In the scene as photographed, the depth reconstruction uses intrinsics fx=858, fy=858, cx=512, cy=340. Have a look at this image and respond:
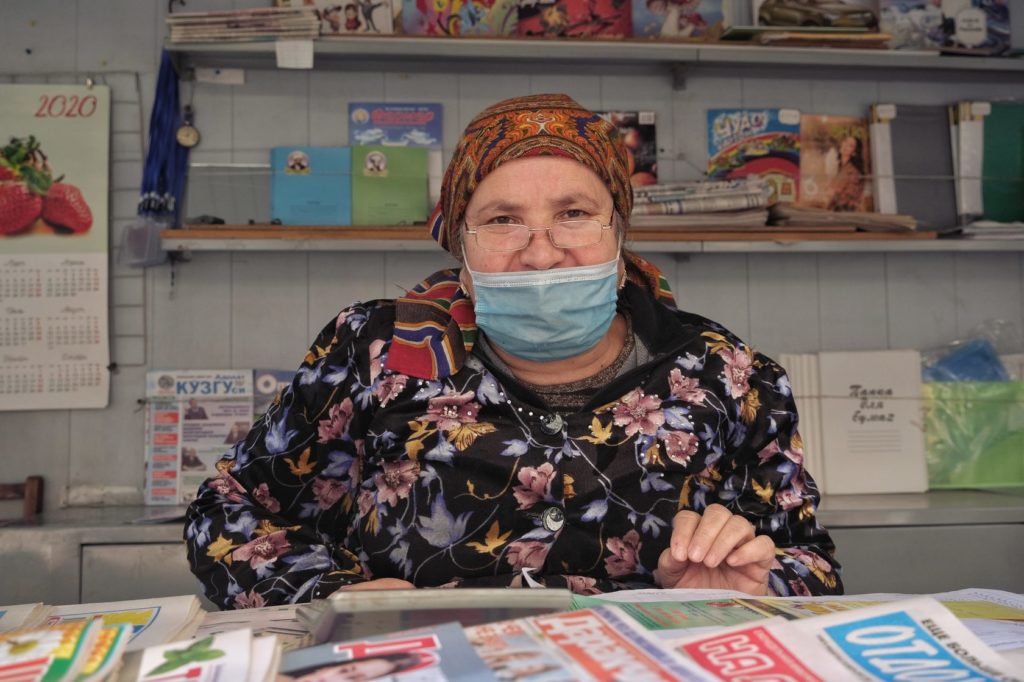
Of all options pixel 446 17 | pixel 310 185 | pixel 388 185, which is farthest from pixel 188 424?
pixel 446 17

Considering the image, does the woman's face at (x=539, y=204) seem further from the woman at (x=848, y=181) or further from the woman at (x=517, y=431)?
the woman at (x=848, y=181)

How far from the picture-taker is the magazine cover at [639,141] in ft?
9.02

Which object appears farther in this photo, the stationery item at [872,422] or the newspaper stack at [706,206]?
the stationery item at [872,422]

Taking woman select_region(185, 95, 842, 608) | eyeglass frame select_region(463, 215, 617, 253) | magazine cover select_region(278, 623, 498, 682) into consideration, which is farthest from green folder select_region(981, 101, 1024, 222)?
magazine cover select_region(278, 623, 498, 682)

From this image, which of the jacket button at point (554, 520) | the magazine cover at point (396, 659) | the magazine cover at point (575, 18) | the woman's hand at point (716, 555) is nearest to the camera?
the magazine cover at point (396, 659)

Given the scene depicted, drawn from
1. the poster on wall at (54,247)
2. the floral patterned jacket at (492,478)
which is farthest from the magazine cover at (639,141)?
the poster on wall at (54,247)

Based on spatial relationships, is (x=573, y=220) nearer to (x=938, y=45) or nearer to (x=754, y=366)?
(x=754, y=366)

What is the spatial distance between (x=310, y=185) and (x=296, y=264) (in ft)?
0.81

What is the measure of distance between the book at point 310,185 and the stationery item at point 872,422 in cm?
156

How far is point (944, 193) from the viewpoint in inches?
111

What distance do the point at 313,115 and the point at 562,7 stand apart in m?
0.85

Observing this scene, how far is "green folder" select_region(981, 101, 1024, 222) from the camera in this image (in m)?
2.83

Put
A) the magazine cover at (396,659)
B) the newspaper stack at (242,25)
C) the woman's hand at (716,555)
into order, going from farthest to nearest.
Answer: the newspaper stack at (242,25) → the woman's hand at (716,555) → the magazine cover at (396,659)

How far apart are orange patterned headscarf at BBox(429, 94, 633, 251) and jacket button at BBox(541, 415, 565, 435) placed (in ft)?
1.15
